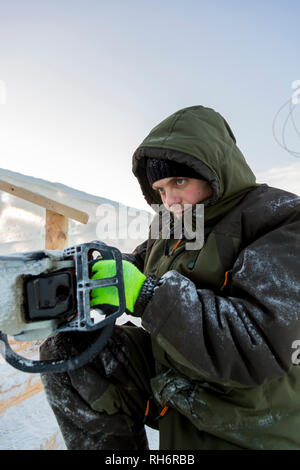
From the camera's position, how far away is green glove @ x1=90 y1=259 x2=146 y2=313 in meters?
0.92

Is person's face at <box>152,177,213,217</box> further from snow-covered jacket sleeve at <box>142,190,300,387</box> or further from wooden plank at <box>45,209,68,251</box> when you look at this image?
wooden plank at <box>45,209,68,251</box>

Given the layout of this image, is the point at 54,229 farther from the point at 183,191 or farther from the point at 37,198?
the point at 183,191

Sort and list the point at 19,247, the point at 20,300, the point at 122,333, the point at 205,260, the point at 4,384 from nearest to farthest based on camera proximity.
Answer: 1. the point at 20,300
2. the point at 205,260
3. the point at 122,333
4. the point at 4,384
5. the point at 19,247

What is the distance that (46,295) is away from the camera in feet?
2.71

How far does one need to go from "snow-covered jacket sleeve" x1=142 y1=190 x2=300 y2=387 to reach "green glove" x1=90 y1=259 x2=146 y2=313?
64mm

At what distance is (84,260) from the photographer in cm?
87

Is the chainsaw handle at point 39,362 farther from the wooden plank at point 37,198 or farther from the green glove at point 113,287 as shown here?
the wooden plank at point 37,198

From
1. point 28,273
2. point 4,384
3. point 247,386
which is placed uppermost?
point 28,273

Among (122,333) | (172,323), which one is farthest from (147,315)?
(122,333)

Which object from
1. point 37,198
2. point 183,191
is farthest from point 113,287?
point 37,198

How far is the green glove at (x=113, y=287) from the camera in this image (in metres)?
0.92

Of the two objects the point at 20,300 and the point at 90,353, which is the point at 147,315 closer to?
the point at 90,353
